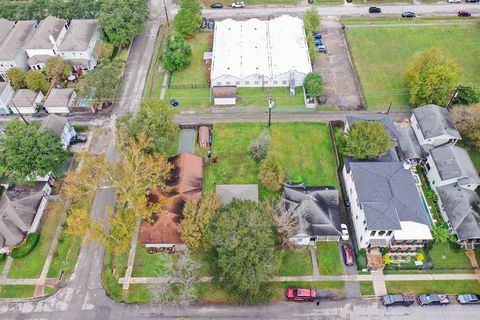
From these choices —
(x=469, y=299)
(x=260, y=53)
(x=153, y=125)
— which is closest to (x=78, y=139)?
(x=153, y=125)

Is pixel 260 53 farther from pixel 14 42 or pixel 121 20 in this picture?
pixel 14 42

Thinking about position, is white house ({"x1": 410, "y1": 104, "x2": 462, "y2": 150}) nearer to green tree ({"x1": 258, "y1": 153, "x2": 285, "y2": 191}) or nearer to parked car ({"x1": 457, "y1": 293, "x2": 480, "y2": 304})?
parked car ({"x1": 457, "y1": 293, "x2": 480, "y2": 304})

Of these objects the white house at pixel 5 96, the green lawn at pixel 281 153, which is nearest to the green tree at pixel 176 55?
the green lawn at pixel 281 153

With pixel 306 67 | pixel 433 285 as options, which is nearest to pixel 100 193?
pixel 306 67

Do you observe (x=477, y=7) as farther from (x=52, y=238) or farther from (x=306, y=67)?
(x=52, y=238)

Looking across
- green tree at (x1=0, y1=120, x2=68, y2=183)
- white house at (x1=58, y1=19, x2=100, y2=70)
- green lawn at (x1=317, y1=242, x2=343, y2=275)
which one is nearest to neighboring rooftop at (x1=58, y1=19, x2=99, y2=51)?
white house at (x1=58, y1=19, x2=100, y2=70)

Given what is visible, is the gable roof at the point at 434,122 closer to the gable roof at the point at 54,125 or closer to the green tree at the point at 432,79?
the green tree at the point at 432,79
